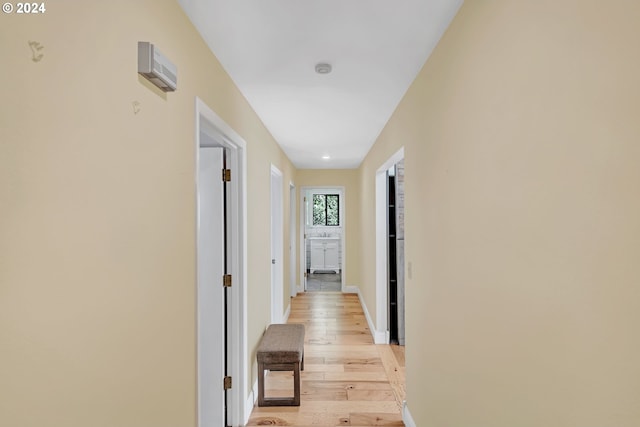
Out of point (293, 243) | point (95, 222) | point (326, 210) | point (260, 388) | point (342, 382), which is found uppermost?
point (326, 210)

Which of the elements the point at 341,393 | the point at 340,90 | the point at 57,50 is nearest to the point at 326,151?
the point at 340,90

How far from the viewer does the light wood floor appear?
8.66 feet

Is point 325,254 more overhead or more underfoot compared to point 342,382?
more overhead

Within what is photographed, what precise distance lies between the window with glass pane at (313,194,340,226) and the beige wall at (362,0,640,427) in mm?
7486

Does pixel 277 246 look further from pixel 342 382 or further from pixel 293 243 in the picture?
pixel 342 382

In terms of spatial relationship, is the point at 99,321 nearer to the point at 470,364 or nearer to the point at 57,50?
the point at 57,50

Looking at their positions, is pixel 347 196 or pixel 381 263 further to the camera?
pixel 347 196

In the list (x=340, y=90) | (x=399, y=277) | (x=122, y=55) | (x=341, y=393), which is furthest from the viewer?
(x=399, y=277)

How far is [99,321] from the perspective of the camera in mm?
938

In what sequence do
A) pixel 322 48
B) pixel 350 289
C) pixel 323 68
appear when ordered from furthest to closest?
pixel 350 289 < pixel 323 68 < pixel 322 48

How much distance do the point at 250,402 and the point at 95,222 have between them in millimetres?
2342

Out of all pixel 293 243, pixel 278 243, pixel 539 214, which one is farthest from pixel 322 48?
pixel 293 243

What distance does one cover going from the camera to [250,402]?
2.71 meters

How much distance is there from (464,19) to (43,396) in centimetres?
190
